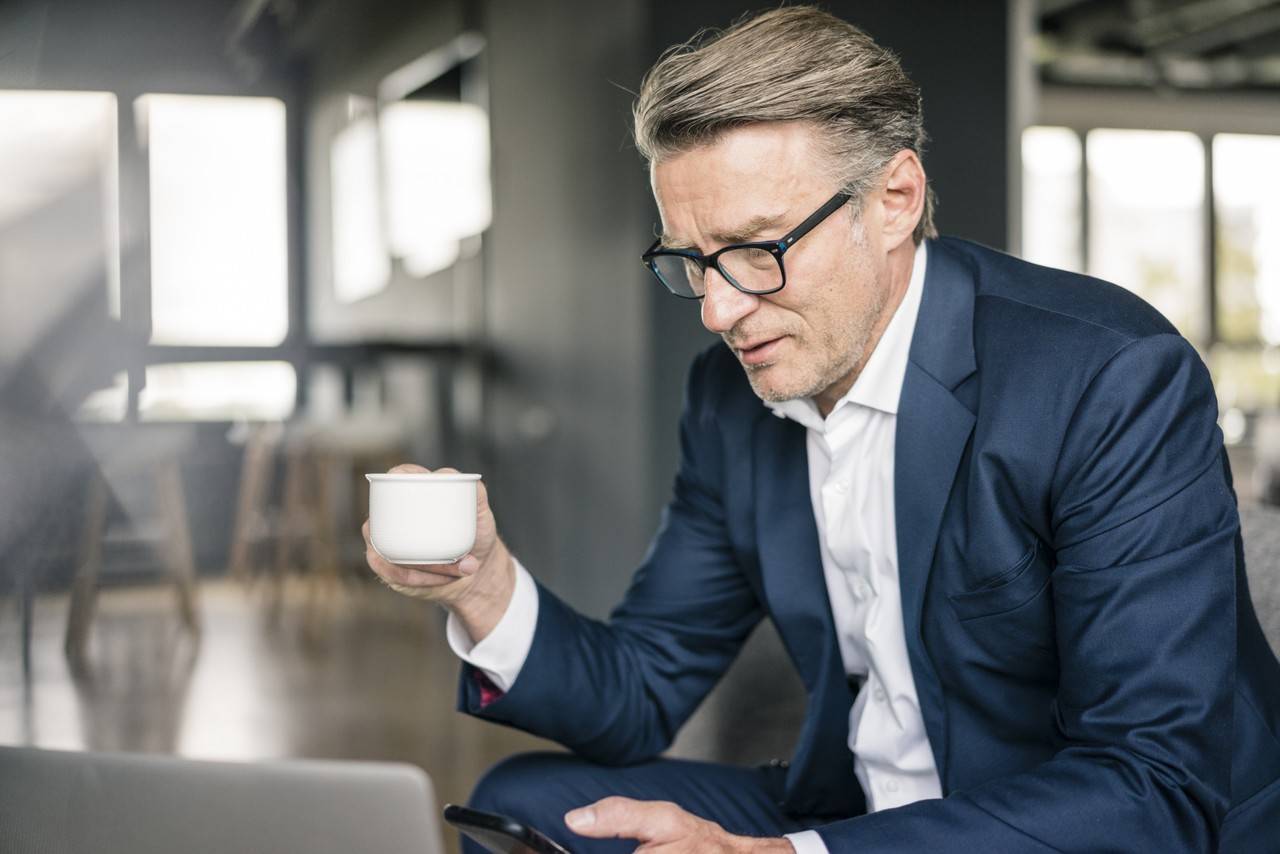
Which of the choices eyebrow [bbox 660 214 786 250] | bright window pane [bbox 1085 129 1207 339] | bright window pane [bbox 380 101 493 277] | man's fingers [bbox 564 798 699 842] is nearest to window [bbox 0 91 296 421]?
bright window pane [bbox 380 101 493 277]

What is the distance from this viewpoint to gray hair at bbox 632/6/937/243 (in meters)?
1.24

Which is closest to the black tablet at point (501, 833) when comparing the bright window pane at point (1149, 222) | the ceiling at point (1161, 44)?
the ceiling at point (1161, 44)

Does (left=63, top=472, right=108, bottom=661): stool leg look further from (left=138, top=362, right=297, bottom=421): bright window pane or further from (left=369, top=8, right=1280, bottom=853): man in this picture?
(left=369, top=8, right=1280, bottom=853): man

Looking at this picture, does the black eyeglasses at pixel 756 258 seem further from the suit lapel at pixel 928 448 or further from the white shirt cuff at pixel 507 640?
the white shirt cuff at pixel 507 640

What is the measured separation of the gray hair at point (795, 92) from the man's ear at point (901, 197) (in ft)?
0.05

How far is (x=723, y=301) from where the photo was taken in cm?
126

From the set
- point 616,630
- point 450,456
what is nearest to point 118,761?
point 616,630

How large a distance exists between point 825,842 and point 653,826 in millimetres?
170

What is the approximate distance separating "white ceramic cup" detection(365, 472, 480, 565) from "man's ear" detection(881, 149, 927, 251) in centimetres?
51

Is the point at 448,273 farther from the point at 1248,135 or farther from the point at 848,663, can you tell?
the point at 1248,135

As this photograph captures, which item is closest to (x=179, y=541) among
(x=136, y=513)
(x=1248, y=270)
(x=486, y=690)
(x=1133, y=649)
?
(x=136, y=513)

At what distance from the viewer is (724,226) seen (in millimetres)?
1241

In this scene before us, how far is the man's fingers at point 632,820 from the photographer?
99 cm

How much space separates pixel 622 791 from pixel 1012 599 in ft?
1.70
